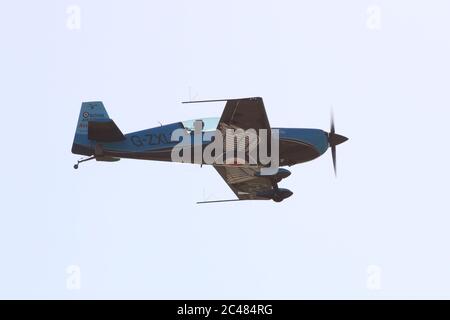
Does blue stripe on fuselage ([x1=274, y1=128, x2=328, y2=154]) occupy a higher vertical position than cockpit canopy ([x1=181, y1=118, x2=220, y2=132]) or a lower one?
lower

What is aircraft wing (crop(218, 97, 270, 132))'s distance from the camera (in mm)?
29641

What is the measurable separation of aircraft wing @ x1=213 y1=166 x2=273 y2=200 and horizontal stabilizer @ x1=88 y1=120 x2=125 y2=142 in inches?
161

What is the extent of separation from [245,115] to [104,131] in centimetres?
460

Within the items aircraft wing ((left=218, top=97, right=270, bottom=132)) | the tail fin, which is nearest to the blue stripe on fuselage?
aircraft wing ((left=218, top=97, right=270, bottom=132))

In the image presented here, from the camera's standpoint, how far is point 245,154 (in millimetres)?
31688

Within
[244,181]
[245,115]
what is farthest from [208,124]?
[244,181]

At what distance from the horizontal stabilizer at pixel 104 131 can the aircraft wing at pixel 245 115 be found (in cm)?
330

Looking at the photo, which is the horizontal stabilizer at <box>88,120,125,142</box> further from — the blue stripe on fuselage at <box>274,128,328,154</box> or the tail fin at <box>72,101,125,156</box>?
the blue stripe on fuselage at <box>274,128,328,154</box>

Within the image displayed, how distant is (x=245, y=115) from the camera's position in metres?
30.1
